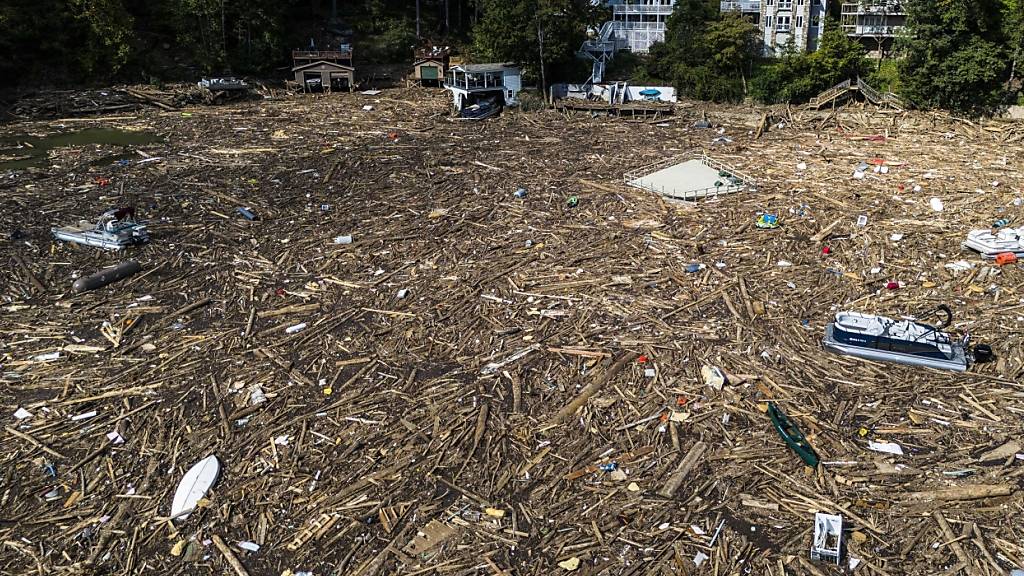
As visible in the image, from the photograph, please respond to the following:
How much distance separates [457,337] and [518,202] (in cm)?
902

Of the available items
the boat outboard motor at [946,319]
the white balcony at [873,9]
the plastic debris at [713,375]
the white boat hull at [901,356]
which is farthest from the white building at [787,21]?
the plastic debris at [713,375]

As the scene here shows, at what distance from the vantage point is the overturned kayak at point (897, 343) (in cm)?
1295

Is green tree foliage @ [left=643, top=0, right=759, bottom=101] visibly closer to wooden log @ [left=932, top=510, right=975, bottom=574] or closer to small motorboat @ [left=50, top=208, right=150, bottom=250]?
small motorboat @ [left=50, top=208, right=150, bottom=250]

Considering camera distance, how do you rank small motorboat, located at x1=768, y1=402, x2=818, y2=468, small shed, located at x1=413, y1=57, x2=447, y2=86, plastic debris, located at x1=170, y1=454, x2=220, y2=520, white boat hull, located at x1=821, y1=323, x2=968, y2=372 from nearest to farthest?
plastic debris, located at x1=170, y1=454, x2=220, y2=520 < small motorboat, located at x1=768, y1=402, x2=818, y2=468 < white boat hull, located at x1=821, y1=323, x2=968, y2=372 < small shed, located at x1=413, y1=57, x2=447, y2=86

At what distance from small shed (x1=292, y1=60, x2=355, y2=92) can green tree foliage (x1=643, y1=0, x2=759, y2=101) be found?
1859cm

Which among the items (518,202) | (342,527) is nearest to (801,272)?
(518,202)

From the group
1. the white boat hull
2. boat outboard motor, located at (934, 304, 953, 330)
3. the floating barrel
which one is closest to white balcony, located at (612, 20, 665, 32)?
boat outboard motor, located at (934, 304, 953, 330)

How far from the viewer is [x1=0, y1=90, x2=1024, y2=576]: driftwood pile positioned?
31.0ft

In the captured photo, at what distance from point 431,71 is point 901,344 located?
36.7 metres

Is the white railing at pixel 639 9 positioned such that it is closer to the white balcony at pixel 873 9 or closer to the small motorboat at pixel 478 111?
the white balcony at pixel 873 9

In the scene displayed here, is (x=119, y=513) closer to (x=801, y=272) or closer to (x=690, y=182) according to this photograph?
(x=801, y=272)

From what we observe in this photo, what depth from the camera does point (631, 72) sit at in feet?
149

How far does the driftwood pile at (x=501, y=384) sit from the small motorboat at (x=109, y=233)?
0.46 metres

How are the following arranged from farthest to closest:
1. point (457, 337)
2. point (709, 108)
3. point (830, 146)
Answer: point (709, 108), point (830, 146), point (457, 337)
